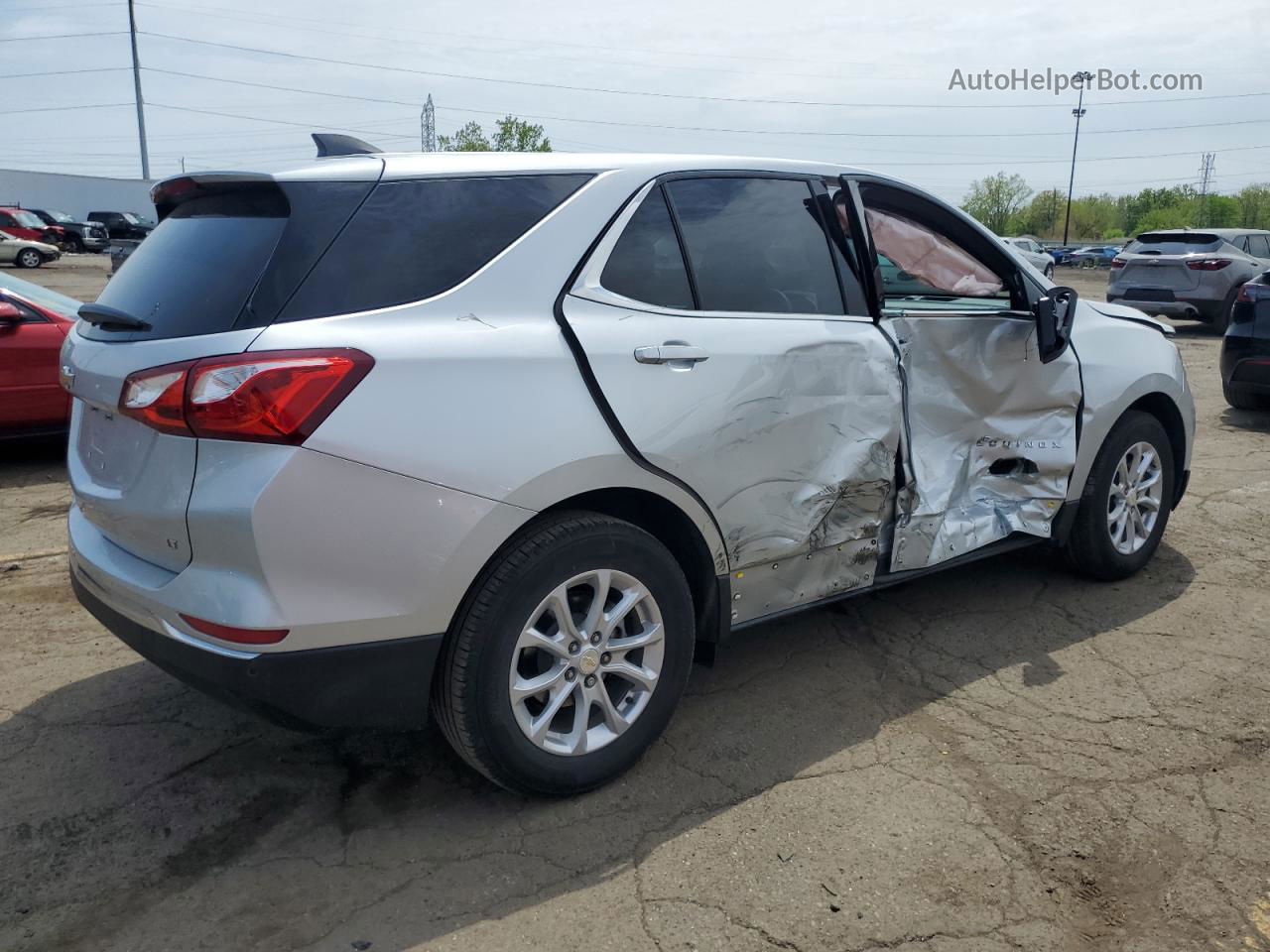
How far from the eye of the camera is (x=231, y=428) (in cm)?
235

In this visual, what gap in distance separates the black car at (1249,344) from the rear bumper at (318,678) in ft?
25.8

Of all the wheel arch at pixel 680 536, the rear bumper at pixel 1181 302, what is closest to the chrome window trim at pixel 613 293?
the wheel arch at pixel 680 536

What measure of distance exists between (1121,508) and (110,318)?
162 inches

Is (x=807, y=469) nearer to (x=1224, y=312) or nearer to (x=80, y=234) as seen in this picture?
(x=1224, y=312)

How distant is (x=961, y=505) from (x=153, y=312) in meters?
2.90

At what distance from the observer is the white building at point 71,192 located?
54.8 meters

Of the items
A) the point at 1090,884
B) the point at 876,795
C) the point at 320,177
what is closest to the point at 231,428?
the point at 320,177

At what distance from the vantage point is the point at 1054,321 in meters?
4.02

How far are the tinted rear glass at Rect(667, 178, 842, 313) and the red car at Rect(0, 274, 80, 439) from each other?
5.01 metres

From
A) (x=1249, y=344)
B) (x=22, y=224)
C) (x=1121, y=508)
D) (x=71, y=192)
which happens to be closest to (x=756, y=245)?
(x=1121, y=508)

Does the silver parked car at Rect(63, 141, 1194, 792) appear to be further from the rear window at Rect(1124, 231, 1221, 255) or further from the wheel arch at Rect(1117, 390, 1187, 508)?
the rear window at Rect(1124, 231, 1221, 255)

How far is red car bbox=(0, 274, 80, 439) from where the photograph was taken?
6570 mm

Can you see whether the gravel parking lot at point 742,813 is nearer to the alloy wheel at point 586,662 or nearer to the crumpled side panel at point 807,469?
the alloy wheel at point 586,662

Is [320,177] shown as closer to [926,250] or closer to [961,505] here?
[926,250]
